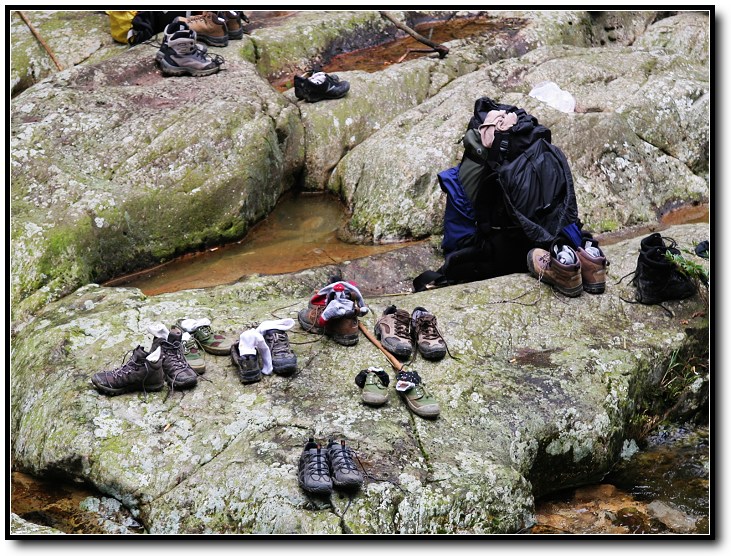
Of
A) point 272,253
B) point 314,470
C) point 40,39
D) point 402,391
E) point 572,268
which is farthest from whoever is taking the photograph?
point 40,39

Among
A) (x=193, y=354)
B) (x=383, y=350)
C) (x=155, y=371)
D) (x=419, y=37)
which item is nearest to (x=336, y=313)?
(x=383, y=350)

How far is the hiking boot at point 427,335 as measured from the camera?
6.46m

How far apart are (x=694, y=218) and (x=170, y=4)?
20.8ft

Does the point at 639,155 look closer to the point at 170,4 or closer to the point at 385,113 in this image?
the point at 385,113

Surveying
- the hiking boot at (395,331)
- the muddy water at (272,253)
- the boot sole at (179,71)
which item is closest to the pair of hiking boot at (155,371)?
the hiking boot at (395,331)

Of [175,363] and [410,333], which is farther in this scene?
[410,333]

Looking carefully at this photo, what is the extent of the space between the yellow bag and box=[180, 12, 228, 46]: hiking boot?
3.34ft

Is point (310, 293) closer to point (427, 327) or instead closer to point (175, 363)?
point (427, 327)

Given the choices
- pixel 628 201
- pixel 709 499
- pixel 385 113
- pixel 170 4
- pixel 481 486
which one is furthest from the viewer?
pixel 385 113

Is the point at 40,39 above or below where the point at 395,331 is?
above

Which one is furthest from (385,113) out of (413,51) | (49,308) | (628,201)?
(49,308)

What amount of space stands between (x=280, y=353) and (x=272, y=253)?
3066 millimetres

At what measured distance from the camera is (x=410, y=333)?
6648 mm

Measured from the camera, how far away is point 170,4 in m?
7.26
